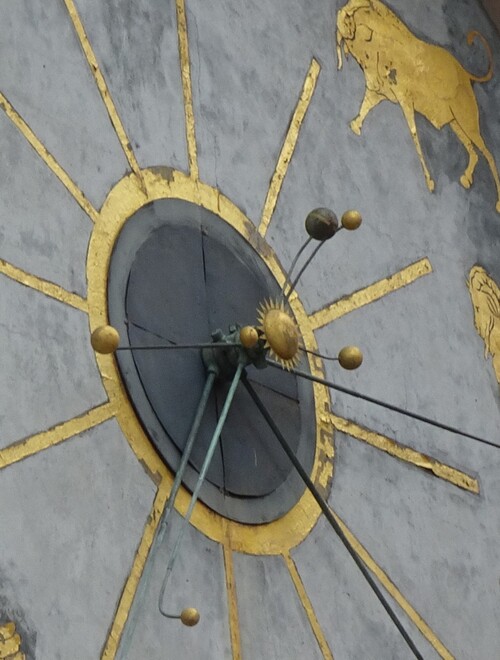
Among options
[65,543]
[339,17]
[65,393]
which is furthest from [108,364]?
[339,17]

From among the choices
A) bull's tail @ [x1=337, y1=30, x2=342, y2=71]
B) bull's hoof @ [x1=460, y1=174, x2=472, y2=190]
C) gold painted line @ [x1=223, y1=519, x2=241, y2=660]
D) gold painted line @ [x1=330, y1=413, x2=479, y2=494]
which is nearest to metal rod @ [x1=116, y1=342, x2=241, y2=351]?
gold painted line @ [x1=223, y1=519, x2=241, y2=660]

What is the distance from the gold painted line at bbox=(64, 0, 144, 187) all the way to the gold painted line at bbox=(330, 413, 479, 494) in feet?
2.03

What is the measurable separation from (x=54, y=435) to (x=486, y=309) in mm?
1506

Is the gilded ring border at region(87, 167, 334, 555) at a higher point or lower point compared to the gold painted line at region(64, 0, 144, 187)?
lower

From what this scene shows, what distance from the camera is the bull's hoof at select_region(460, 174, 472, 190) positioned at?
4574mm

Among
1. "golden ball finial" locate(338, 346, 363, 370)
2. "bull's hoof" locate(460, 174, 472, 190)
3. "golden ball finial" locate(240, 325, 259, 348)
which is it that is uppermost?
"bull's hoof" locate(460, 174, 472, 190)

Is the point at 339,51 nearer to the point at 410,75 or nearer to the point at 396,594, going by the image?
the point at 410,75

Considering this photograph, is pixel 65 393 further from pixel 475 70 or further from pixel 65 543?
pixel 475 70

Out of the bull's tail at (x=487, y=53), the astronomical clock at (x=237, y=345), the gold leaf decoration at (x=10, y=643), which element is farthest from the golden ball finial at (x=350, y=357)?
the bull's tail at (x=487, y=53)

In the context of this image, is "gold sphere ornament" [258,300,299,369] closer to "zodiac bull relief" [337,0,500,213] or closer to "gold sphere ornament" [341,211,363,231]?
"gold sphere ornament" [341,211,363,231]

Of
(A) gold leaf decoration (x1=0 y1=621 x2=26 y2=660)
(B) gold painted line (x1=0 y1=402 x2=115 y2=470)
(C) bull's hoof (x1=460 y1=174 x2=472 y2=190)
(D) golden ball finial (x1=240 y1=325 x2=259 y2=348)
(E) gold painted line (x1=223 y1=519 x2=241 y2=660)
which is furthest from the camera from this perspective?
(C) bull's hoof (x1=460 y1=174 x2=472 y2=190)

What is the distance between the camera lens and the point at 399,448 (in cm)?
392

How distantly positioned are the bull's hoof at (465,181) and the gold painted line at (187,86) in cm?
90

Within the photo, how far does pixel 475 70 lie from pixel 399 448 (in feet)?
4.08
